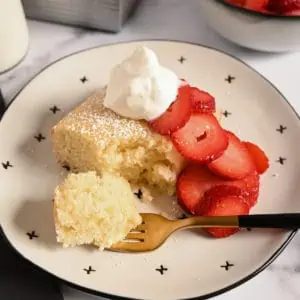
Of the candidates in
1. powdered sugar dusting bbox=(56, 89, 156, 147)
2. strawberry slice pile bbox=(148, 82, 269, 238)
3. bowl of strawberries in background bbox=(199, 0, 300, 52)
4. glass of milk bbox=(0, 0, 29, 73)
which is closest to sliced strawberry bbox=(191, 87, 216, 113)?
strawberry slice pile bbox=(148, 82, 269, 238)

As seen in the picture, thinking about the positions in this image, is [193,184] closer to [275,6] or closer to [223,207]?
[223,207]

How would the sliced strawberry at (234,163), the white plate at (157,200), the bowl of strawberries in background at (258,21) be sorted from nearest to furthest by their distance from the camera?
the white plate at (157,200)
the sliced strawberry at (234,163)
the bowl of strawberries in background at (258,21)

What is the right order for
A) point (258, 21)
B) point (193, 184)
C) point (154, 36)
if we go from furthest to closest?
1. point (154, 36)
2. point (258, 21)
3. point (193, 184)

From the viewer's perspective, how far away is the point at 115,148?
1.13 m

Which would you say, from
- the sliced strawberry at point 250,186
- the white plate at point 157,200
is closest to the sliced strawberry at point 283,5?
the white plate at point 157,200

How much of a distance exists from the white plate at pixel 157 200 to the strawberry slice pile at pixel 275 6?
118mm

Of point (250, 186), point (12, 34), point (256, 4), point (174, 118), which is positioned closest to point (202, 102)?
point (174, 118)

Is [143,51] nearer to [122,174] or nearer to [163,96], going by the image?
[163,96]

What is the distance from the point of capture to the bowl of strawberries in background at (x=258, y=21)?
1.27 metres

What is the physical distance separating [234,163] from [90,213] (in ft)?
0.94

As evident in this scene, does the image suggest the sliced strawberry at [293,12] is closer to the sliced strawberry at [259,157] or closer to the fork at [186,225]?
the sliced strawberry at [259,157]

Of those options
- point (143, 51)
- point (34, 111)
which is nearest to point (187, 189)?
point (143, 51)

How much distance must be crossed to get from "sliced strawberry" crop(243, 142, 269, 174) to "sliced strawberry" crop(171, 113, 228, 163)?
68 mm

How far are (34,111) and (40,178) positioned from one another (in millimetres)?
165
